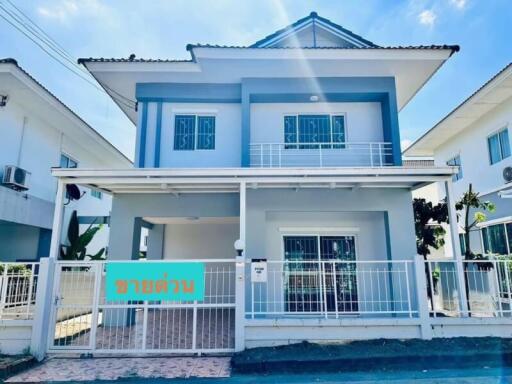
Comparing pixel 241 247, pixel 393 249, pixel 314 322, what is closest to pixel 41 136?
pixel 241 247

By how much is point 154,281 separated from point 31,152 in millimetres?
8183

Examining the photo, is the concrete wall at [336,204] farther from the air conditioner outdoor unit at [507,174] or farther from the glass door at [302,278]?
the air conditioner outdoor unit at [507,174]

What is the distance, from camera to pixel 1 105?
10727 mm

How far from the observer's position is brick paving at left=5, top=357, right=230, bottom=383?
20.4ft

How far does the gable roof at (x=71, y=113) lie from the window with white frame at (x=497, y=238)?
1613 cm

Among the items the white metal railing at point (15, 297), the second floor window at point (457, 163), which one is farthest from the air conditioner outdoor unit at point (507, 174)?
the white metal railing at point (15, 297)

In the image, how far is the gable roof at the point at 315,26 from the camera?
445 inches

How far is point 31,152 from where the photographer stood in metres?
12.2

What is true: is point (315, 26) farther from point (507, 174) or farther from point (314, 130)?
point (507, 174)

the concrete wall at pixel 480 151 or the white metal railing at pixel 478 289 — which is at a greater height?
the concrete wall at pixel 480 151

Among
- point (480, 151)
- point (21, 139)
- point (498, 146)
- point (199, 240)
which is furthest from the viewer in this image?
point (199, 240)

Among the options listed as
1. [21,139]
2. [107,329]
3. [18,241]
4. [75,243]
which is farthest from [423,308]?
[18,241]

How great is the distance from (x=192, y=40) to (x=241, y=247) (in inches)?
259

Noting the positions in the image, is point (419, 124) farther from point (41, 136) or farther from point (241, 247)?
point (41, 136)
